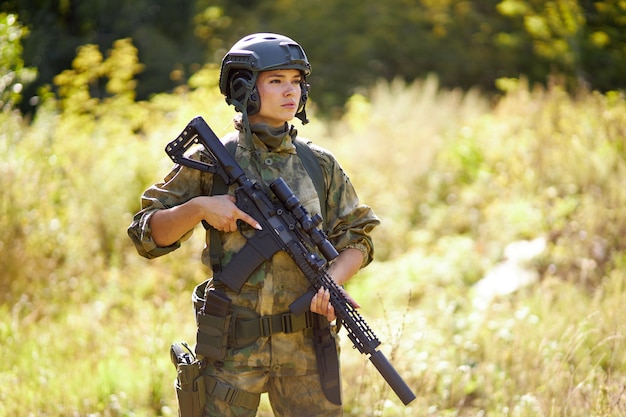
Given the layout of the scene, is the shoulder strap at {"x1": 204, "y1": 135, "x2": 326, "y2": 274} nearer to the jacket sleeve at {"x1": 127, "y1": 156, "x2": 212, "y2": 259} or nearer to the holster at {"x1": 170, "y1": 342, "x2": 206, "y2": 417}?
the jacket sleeve at {"x1": 127, "y1": 156, "x2": 212, "y2": 259}

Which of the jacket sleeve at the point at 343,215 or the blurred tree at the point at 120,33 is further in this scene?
the blurred tree at the point at 120,33

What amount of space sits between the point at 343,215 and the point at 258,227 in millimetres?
393

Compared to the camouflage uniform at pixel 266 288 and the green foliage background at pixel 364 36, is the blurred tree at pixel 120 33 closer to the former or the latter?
the green foliage background at pixel 364 36

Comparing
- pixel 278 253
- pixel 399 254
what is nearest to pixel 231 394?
pixel 278 253

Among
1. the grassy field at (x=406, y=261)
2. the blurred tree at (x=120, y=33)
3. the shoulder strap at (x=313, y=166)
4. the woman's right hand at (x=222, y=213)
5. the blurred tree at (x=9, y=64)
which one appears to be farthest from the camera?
the blurred tree at (x=120, y=33)

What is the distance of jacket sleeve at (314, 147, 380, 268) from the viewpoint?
288cm

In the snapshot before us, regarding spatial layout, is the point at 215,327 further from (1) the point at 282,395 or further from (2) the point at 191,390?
(1) the point at 282,395

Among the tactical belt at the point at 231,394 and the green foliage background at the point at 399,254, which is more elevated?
the tactical belt at the point at 231,394

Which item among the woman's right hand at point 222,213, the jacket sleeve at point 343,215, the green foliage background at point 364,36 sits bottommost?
the green foliage background at point 364,36

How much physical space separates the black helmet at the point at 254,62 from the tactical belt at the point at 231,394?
3.34 feet

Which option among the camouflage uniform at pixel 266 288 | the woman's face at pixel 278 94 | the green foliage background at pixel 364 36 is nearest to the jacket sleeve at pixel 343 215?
the camouflage uniform at pixel 266 288

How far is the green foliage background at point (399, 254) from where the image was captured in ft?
13.8

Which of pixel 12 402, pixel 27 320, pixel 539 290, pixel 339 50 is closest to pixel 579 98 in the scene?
pixel 539 290

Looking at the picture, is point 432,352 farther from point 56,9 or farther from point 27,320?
point 56,9
